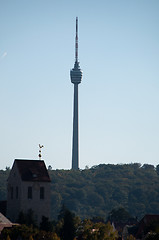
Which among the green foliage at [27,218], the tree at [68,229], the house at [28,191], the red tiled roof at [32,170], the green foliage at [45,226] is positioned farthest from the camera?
the red tiled roof at [32,170]

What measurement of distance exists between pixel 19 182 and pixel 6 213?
767cm

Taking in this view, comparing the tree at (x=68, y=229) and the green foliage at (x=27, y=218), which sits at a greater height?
the green foliage at (x=27, y=218)

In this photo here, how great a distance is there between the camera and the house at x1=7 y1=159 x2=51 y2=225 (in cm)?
12100

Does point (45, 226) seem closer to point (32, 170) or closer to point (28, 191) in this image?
point (28, 191)

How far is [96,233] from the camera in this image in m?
110

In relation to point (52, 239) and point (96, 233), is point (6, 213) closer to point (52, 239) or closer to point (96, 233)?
point (96, 233)

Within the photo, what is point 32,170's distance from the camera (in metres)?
124

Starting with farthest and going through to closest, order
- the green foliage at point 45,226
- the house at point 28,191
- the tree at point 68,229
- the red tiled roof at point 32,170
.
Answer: the red tiled roof at point 32,170
the house at point 28,191
the tree at point 68,229
the green foliage at point 45,226

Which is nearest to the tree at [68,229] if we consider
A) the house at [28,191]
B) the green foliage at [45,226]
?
the green foliage at [45,226]

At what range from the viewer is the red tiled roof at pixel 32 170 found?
122 metres

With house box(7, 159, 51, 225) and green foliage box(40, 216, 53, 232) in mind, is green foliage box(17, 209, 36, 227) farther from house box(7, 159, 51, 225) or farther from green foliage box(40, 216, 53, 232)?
green foliage box(40, 216, 53, 232)

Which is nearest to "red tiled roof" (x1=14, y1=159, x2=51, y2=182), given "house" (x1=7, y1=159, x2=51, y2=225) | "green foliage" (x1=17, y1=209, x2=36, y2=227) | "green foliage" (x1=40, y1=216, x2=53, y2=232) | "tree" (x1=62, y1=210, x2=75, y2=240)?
"house" (x1=7, y1=159, x2=51, y2=225)

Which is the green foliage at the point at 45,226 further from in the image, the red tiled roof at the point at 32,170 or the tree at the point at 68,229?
the red tiled roof at the point at 32,170

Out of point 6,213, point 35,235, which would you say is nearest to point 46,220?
point 35,235
